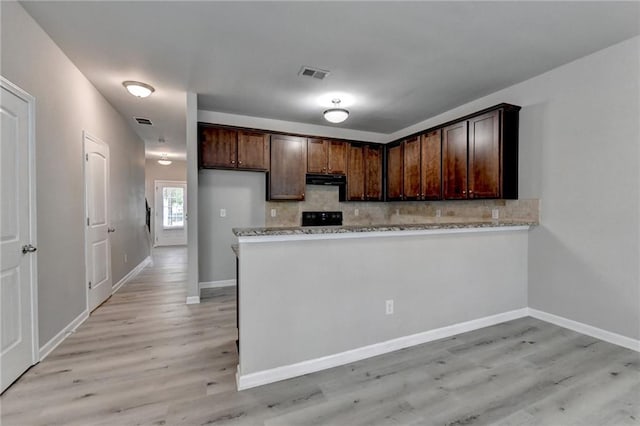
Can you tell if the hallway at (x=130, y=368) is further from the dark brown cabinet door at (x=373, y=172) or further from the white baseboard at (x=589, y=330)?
the white baseboard at (x=589, y=330)

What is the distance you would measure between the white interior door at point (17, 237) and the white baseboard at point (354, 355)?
1.60m

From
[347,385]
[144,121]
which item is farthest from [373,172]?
[144,121]

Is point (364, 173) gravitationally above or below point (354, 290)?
above

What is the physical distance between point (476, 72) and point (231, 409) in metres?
3.80

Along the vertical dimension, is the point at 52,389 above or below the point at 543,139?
below

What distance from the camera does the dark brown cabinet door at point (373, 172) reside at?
5.39 meters

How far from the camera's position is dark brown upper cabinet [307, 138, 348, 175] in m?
4.94

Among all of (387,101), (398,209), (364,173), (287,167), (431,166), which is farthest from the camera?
(398,209)

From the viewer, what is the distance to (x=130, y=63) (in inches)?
119

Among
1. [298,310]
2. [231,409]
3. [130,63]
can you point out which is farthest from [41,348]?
[130,63]

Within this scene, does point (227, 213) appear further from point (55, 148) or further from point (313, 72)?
point (313, 72)

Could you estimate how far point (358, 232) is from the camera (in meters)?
2.34

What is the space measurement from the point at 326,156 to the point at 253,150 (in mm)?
1241

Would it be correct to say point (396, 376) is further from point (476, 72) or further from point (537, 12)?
point (476, 72)
